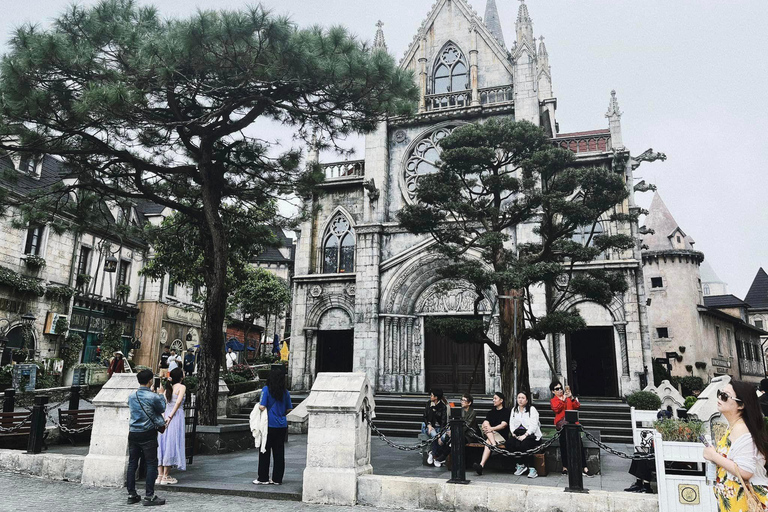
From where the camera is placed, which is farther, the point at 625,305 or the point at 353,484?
the point at 625,305

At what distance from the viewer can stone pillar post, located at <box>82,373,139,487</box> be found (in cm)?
858

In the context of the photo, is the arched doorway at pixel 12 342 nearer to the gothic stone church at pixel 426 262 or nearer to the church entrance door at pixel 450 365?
the gothic stone church at pixel 426 262

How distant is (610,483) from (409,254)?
14.0 m

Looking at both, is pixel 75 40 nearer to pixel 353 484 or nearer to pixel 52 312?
pixel 353 484

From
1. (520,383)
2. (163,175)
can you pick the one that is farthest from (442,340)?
(163,175)

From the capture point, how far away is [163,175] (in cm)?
1404

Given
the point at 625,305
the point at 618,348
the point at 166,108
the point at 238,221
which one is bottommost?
the point at 618,348

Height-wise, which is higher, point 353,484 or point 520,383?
point 520,383

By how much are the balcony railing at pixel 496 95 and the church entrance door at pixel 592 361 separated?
1026cm

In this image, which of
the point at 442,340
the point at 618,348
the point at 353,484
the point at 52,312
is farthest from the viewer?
the point at 52,312

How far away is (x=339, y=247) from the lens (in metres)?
24.3

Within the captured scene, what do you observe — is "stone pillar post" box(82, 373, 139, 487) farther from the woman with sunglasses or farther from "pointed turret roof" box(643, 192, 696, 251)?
"pointed turret roof" box(643, 192, 696, 251)

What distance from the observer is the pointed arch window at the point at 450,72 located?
80.3 feet

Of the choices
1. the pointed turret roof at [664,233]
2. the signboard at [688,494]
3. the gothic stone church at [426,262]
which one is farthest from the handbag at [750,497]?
the pointed turret roof at [664,233]
